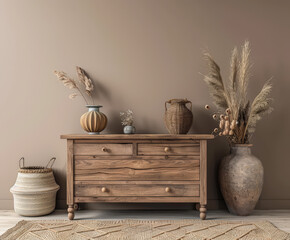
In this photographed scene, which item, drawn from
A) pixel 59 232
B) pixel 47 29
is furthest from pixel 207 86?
pixel 59 232

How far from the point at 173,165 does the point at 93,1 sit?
5.86 ft

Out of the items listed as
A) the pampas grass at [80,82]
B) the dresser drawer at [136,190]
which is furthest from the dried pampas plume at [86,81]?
the dresser drawer at [136,190]

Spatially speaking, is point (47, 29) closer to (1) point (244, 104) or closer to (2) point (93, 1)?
(2) point (93, 1)

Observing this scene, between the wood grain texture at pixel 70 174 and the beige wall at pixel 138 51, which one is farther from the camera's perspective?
the beige wall at pixel 138 51

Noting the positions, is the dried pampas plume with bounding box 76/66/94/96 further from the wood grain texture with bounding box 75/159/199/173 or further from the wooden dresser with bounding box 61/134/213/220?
the wood grain texture with bounding box 75/159/199/173

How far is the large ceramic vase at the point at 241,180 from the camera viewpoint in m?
2.56

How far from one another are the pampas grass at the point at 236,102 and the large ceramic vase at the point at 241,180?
150 millimetres

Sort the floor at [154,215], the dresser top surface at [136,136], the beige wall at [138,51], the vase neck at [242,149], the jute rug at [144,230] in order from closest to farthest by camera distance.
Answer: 1. the jute rug at [144,230]
2. the dresser top surface at [136,136]
3. the floor at [154,215]
4. the vase neck at [242,149]
5. the beige wall at [138,51]

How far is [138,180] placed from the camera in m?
2.45

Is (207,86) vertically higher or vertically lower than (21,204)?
higher

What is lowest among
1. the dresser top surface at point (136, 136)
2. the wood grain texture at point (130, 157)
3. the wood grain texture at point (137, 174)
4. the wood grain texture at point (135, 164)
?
Answer: the wood grain texture at point (137, 174)

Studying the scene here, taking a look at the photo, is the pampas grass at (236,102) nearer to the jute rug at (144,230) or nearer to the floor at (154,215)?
the floor at (154,215)

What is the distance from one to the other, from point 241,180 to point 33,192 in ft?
5.98

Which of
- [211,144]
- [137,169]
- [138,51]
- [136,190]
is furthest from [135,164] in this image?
[138,51]
